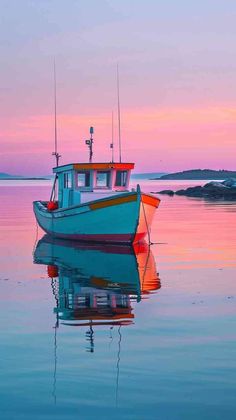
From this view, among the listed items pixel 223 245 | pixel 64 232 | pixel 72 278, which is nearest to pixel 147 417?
pixel 72 278

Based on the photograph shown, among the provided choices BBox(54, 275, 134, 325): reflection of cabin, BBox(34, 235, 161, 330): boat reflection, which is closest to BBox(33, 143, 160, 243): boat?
BBox(34, 235, 161, 330): boat reflection

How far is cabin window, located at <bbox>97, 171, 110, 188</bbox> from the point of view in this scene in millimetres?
31531

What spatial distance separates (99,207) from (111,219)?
682 mm

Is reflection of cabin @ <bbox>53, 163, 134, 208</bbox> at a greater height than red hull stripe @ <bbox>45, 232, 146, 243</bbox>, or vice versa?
reflection of cabin @ <bbox>53, 163, 134, 208</bbox>

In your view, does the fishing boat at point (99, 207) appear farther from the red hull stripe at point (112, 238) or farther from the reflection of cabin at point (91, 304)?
the reflection of cabin at point (91, 304)

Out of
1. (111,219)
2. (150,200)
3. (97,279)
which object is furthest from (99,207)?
(97,279)

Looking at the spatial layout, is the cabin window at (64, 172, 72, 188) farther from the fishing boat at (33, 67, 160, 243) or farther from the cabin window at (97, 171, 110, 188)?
the cabin window at (97, 171, 110, 188)

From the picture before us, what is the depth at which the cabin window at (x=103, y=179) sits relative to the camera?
31.5 metres

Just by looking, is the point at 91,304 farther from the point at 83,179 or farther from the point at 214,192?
the point at 214,192

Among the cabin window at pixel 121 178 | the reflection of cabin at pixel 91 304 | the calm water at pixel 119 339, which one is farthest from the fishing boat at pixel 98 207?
the reflection of cabin at pixel 91 304

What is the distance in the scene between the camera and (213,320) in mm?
13195

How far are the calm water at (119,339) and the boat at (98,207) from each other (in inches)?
172

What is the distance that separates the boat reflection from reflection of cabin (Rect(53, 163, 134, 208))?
2244 millimetres

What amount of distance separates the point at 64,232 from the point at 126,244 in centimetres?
342
